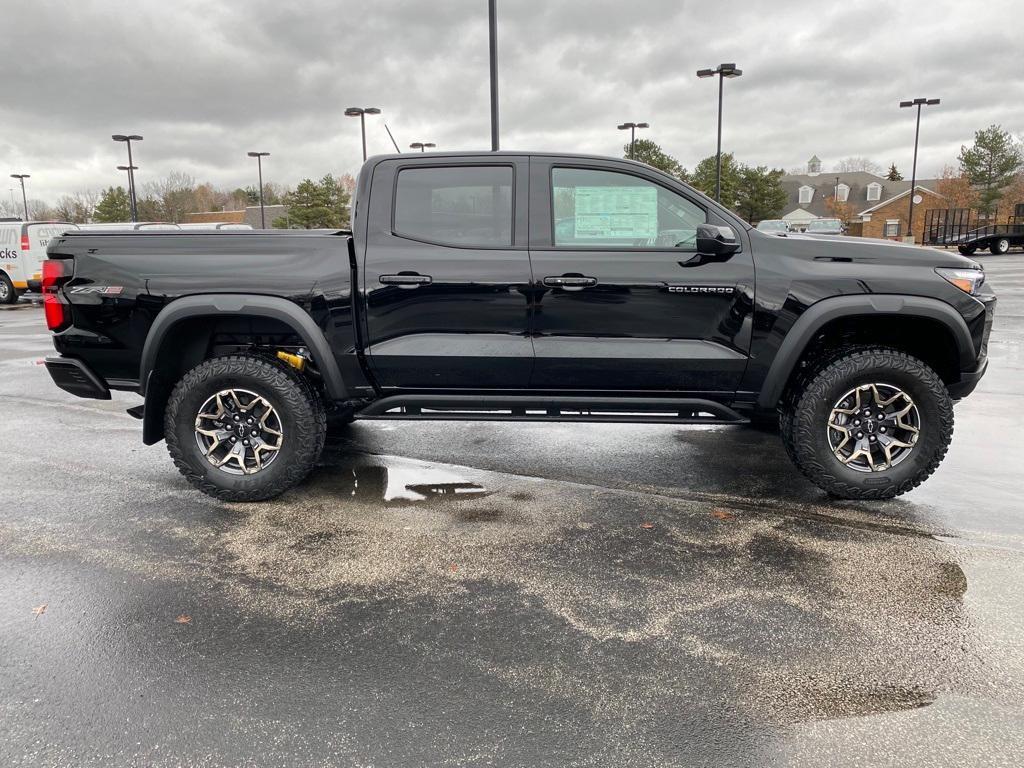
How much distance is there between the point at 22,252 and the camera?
1747 centimetres

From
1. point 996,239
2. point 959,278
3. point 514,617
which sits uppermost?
point 996,239

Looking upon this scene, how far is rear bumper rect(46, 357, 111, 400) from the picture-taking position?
4.34 metres

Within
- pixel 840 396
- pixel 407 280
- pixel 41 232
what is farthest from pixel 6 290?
pixel 840 396

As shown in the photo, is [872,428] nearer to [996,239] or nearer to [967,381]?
[967,381]

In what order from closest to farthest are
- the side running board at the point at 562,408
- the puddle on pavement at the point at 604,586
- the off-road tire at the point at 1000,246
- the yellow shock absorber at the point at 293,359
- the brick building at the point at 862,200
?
the puddle on pavement at the point at 604,586 → the side running board at the point at 562,408 → the yellow shock absorber at the point at 293,359 → the off-road tire at the point at 1000,246 → the brick building at the point at 862,200

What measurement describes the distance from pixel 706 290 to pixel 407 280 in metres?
1.68

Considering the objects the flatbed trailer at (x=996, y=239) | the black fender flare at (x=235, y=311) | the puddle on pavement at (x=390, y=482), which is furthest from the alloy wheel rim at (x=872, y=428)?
the flatbed trailer at (x=996, y=239)

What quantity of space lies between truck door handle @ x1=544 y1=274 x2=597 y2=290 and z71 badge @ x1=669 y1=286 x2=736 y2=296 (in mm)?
456

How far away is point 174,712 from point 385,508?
1.94m

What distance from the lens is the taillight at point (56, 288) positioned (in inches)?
168

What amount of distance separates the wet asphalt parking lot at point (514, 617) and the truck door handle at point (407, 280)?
1.30 metres

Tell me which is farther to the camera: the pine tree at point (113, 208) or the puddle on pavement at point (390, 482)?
the pine tree at point (113, 208)

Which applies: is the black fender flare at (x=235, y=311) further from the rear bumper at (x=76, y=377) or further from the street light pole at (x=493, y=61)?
the street light pole at (x=493, y=61)

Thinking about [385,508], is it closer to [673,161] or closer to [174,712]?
[174,712]
